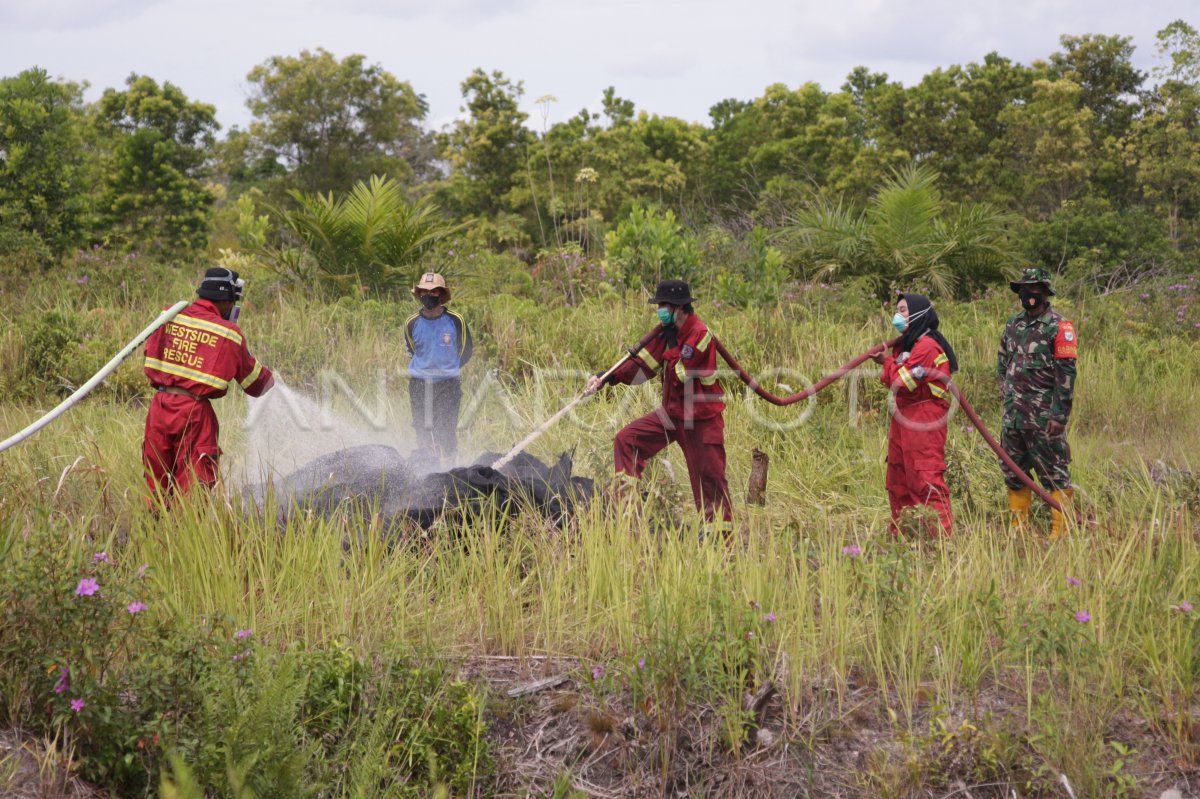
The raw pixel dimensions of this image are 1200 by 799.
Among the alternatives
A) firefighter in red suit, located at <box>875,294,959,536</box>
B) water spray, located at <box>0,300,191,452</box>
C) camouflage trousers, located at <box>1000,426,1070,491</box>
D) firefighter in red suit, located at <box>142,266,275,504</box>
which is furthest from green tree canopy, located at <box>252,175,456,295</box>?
camouflage trousers, located at <box>1000,426,1070,491</box>

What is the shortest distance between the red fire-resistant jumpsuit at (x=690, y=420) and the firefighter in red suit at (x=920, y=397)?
1.09 m

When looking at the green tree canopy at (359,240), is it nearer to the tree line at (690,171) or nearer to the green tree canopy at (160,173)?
the tree line at (690,171)

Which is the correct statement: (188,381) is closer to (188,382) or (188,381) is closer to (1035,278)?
(188,382)

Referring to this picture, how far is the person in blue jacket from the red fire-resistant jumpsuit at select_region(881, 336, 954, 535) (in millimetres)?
3426

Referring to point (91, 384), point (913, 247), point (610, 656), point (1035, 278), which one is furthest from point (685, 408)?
point (913, 247)

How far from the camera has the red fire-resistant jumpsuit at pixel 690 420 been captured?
6.93 m

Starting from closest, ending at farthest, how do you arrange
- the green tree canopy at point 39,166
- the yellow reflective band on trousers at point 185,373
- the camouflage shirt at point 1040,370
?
the yellow reflective band on trousers at point 185,373
the camouflage shirt at point 1040,370
the green tree canopy at point 39,166

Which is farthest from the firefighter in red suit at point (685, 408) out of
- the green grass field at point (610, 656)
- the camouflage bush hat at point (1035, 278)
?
the camouflage bush hat at point (1035, 278)

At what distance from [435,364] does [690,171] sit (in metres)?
23.6

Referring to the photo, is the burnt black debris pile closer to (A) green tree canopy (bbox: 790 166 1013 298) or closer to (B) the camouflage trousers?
(B) the camouflage trousers

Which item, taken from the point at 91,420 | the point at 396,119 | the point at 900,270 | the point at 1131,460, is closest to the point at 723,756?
the point at 1131,460

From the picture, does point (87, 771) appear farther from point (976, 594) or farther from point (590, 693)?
point (976, 594)

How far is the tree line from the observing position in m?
14.9

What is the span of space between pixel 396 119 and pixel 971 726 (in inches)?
1247
